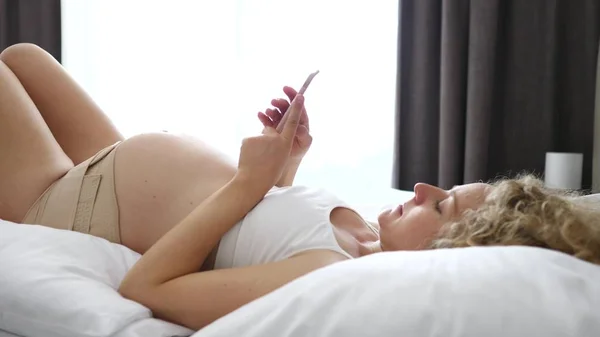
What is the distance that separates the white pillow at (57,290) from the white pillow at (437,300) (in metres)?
0.22

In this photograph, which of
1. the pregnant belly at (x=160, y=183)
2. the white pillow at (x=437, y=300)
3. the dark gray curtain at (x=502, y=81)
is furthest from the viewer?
the dark gray curtain at (x=502, y=81)

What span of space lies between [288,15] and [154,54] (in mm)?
749

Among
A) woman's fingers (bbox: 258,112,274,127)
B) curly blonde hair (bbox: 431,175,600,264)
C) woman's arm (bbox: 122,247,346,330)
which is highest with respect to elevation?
woman's fingers (bbox: 258,112,274,127)

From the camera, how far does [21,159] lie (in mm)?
1468

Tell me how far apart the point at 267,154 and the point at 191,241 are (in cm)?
23

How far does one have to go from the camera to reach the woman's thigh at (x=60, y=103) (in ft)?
5.34

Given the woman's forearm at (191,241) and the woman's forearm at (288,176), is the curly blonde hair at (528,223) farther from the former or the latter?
the woman's forearm at (288,176)

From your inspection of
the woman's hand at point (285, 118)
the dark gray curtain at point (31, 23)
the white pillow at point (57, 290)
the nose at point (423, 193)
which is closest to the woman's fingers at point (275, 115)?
the woman's hand at point (285, 118)

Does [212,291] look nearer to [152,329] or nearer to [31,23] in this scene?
[152,329]

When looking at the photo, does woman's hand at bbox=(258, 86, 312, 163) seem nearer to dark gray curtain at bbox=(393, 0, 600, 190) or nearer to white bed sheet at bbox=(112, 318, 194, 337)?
white bed sheet at bbox=(112, 318, 194, 337)

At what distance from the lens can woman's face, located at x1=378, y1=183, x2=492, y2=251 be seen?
1085 millimetres

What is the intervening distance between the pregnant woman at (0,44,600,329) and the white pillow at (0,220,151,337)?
0.07 m

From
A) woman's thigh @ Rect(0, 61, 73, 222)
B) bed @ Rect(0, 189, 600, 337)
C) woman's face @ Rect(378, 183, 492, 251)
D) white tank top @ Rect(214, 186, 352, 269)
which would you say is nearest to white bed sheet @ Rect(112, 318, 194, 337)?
bed @ Rect(0, 189, 600, 337)

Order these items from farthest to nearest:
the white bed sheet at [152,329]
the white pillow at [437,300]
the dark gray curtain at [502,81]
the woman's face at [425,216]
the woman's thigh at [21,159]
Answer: the dark gray curtain at [502,81] → the woman's thigh at [21,159] → the woman's face at [425,216] → the white bed sheet at [152,329] → the white pillow at [437,300]
